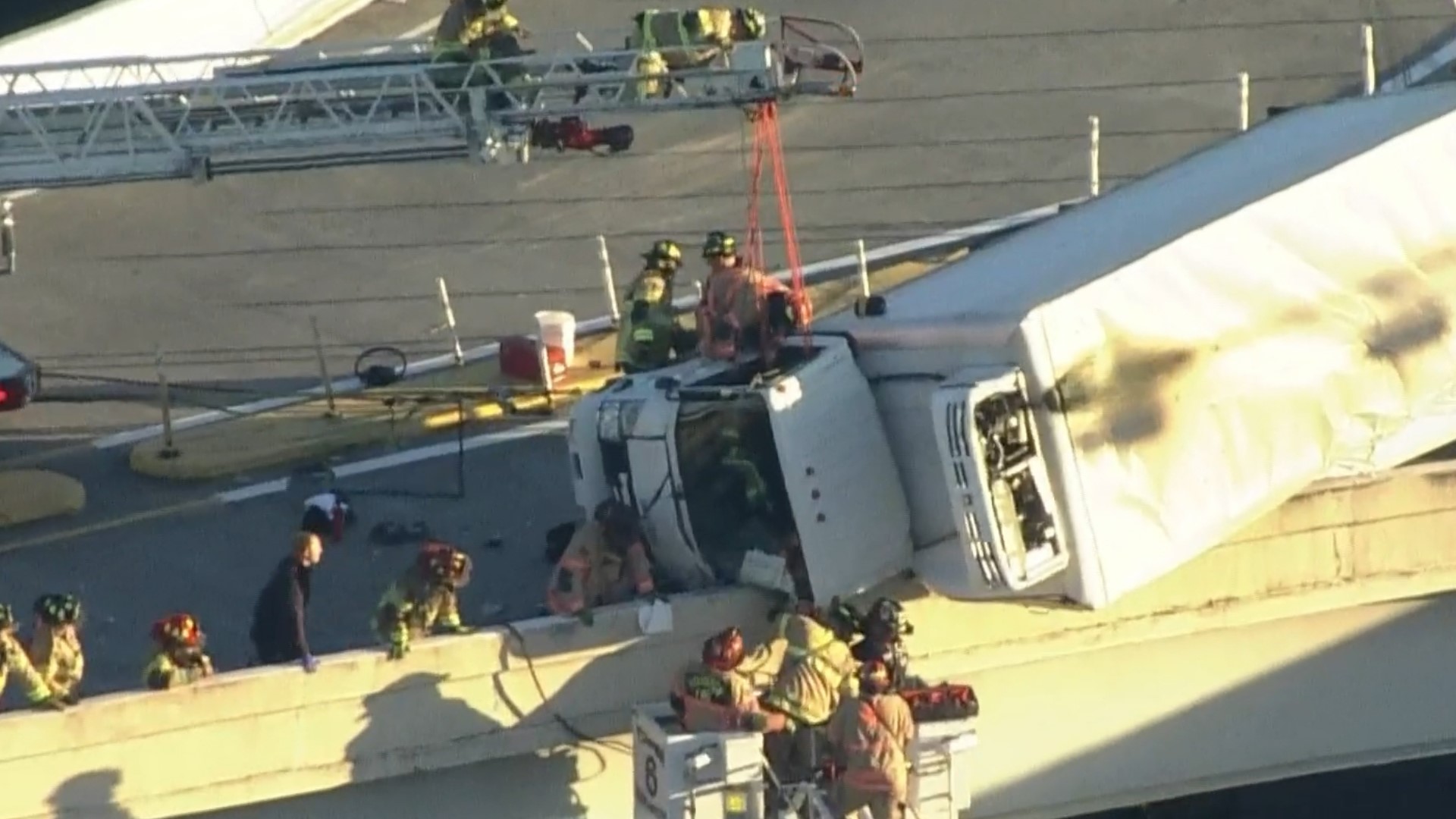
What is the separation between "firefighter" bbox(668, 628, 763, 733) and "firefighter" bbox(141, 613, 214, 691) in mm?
2704

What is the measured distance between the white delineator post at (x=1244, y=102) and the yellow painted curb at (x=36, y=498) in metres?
9.73

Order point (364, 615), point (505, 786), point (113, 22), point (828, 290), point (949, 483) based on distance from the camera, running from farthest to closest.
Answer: point (113, 22) → point (828, 290) → point (364, 615) → point (505, 786) → point (949, 483)

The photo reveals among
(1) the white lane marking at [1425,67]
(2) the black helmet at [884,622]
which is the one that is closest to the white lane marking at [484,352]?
(1) the white lane marking at [1425,67]

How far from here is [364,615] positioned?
2081 cm

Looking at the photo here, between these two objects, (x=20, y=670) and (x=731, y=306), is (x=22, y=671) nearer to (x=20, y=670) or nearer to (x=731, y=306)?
(x=20, y=670)

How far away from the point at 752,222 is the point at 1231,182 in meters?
3.92

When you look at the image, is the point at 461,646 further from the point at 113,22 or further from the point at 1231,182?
the point at 113,22

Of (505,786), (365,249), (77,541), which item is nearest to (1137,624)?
(505,786)

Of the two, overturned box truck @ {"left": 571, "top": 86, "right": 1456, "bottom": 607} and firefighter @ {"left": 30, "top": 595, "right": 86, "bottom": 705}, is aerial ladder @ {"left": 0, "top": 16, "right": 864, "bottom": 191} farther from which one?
firefighter @ {"left": 30, "top": 595, "right": 86, "bottom": 705}

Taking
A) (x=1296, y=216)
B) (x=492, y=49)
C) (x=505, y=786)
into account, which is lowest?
(x=505, y=786)

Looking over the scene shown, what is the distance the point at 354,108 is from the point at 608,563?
3.95 meters

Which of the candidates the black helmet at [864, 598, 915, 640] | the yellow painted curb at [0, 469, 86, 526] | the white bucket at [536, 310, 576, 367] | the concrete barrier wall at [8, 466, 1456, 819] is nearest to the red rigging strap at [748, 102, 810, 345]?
the white bucket at [536, 310, 576, 367]

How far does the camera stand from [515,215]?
2727 centimetres

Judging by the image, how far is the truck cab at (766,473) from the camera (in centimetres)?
1889
